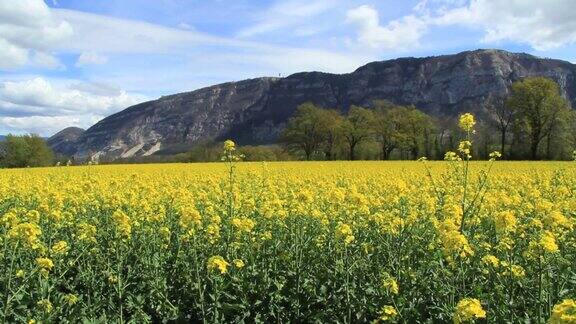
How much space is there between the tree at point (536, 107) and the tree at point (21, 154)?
65.2 metres

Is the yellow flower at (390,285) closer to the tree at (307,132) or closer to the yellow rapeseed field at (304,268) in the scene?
the yellow rapeseed field at (304,268)

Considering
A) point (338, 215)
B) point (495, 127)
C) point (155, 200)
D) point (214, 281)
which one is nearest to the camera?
point (214, 281)

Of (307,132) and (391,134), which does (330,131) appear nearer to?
(307,132)

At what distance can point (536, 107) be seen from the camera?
206ft

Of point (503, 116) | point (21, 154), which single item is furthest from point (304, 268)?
point (21, 154)

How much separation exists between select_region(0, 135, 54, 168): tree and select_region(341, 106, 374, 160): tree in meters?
46.1

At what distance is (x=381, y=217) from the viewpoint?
7805mm

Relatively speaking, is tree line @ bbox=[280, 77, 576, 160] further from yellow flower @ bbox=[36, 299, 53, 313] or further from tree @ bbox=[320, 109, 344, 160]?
yellow flower @ bbox=[36, 299, 53, 313]

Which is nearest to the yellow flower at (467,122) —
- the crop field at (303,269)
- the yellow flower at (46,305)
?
the crop field at (303,269)

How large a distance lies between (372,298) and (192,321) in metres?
2.27

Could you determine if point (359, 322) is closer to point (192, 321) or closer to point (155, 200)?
point (192, 321)

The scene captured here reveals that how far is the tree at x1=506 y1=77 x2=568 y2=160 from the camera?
61.7 meters

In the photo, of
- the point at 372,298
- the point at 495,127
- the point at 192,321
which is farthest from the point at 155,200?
the point at 495,127

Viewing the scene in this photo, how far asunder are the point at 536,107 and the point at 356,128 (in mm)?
26466
